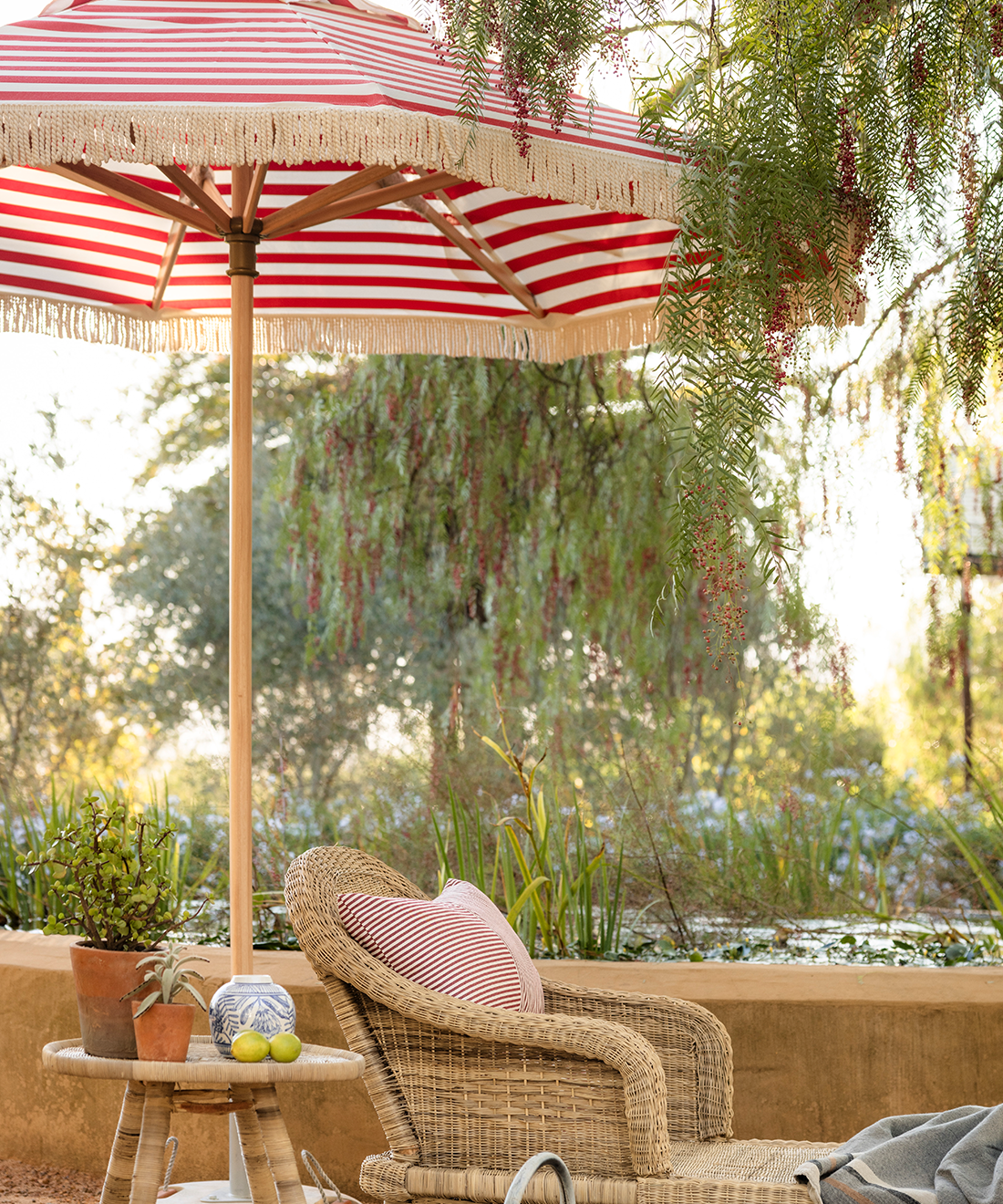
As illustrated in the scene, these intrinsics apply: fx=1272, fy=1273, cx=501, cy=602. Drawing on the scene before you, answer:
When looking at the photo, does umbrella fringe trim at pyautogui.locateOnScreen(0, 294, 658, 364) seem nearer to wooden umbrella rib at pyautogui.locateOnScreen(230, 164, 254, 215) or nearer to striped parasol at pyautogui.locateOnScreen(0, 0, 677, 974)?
striped parasol at pyautogui.locateOnScreen(0, 0, 677, 974)

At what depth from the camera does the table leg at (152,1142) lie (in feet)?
6.24

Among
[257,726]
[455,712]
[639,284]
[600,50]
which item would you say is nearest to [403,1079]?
[600,50]

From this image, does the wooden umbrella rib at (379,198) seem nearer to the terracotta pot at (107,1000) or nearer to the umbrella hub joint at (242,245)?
the umbrella hub joint at (242,245)

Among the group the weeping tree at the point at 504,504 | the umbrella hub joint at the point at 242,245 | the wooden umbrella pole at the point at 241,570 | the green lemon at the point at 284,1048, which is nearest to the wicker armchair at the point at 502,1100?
the green lemon at the point at 284,1048

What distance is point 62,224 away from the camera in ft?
10.7

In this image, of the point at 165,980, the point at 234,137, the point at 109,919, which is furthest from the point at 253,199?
the point at 165,980

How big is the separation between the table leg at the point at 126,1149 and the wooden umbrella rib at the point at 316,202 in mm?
1721

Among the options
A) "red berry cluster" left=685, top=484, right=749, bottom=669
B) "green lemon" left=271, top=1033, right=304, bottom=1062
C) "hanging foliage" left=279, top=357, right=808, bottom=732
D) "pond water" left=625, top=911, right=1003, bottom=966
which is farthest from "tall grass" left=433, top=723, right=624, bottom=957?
"hanging foliage" left=279, top=357, right=808, bottom=732

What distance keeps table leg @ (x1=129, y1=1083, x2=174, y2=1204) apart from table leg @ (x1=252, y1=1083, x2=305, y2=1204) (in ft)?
0.45

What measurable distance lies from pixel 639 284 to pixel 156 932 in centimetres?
209

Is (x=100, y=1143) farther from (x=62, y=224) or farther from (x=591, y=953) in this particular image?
(x=62, y=224)

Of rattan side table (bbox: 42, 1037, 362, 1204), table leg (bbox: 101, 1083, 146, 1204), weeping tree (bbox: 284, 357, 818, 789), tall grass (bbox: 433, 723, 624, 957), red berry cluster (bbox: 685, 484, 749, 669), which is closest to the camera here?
red berry cluster (bbox: 685, 484, 749, 669)

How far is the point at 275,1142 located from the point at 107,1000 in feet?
1.12

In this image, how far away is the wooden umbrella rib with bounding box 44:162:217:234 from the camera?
2607 millimetres
